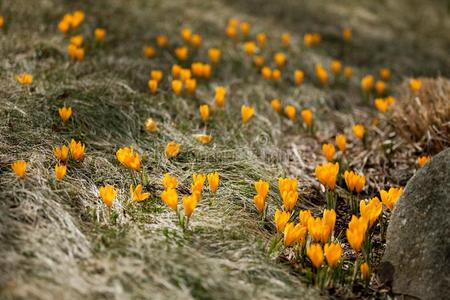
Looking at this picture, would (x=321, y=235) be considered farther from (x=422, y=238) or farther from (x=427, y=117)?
(x=427, y=117)

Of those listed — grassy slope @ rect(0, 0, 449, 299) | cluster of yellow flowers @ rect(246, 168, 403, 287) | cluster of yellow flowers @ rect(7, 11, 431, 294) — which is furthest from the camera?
cluster of yellow flowers @ rect(7, 11, 431, 294)

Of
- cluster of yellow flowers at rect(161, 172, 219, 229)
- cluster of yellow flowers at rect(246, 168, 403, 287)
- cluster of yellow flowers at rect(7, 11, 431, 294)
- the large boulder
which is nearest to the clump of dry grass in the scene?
cluster of yellow flowers at rect(7, 11, 431, 294)

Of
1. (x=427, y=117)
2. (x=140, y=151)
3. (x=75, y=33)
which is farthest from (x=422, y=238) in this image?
(x=75, y=33)

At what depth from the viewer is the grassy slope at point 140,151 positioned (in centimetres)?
263

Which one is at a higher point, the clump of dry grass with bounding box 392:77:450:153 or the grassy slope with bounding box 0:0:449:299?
the clump of dry grass with bounding box 392:77:450:153

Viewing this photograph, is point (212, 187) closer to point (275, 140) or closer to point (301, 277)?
point (301, 277)

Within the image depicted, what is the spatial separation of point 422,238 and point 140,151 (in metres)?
2.19

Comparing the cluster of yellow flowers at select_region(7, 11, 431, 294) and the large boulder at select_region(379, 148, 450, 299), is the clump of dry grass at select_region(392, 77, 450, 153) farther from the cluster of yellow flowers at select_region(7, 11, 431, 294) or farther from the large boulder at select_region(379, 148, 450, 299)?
the large boulder at select_region(379, 148, 450, 299)

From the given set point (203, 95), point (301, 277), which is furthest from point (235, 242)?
point (203, 95)

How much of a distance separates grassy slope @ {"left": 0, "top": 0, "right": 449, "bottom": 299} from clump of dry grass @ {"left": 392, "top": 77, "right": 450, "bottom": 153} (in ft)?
1.40

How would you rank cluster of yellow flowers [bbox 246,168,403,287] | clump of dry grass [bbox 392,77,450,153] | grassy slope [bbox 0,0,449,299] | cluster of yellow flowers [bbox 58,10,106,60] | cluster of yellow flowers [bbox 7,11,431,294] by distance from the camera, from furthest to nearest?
cluster of yellow flowers [bbox 58,10,106,60] → clump of dry grass [bbox 392,77,450,153] → cluster of yellow flowers [bbox 7,11,431,294] → cluster of yellow flowers [bbox 246,168,403,287] → grassy slope [bbox 0,0,449,299]

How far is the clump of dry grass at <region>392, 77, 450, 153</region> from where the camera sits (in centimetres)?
450

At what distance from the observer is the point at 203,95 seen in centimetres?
537

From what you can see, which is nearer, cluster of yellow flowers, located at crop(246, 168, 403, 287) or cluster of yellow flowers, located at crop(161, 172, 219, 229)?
cluster of yellow flowers, located at crop(246, 168, 403, 287)
